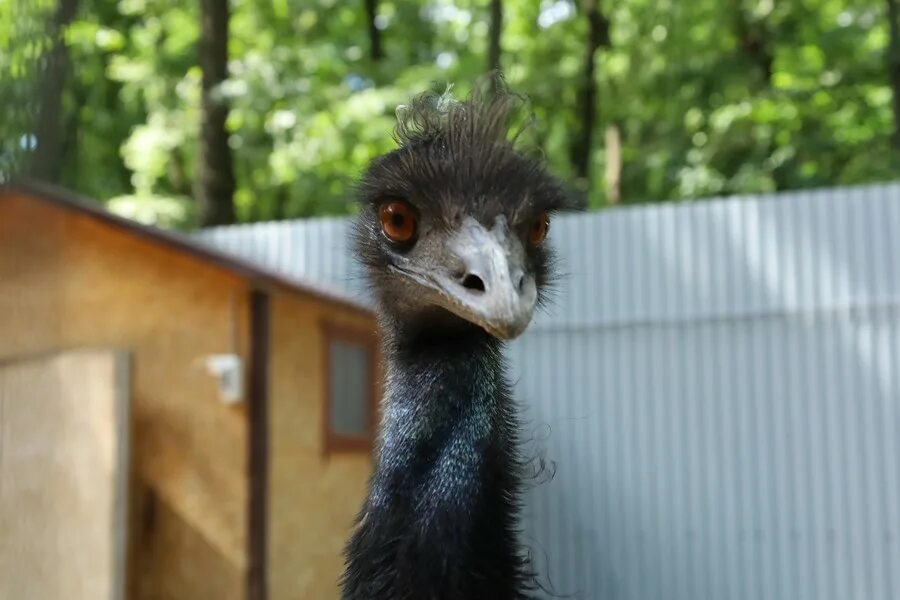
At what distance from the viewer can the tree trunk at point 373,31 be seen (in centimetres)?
1121

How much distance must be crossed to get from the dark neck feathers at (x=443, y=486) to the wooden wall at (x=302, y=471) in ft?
12.4

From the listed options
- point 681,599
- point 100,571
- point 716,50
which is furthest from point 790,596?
point 716,50

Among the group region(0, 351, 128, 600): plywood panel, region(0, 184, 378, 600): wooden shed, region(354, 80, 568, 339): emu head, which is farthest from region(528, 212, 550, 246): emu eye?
region(0, 184, 378, 600): wooden shed

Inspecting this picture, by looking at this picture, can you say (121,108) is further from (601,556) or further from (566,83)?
(601,556)

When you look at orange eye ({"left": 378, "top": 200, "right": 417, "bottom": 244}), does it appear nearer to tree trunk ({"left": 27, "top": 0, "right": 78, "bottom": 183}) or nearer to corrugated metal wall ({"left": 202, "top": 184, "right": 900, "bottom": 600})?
tree trunk ({"left": 27, "top": 0, "right": 78, "bottom": 183})

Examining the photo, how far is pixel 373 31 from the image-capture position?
11.3m

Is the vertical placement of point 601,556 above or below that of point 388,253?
below

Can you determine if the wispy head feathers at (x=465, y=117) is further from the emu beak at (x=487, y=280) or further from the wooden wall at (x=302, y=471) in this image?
the wooden wall at (x=302, y=471)

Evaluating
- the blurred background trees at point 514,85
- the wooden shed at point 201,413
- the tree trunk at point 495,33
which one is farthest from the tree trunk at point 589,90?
the wooden shed at point 201,413

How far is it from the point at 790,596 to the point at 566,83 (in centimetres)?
646

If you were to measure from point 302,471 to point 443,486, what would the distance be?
4.12 meters

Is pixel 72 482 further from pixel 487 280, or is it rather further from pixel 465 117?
pixel 487 280

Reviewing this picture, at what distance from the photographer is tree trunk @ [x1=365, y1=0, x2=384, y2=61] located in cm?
1121

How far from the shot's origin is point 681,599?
5801 millimetres
